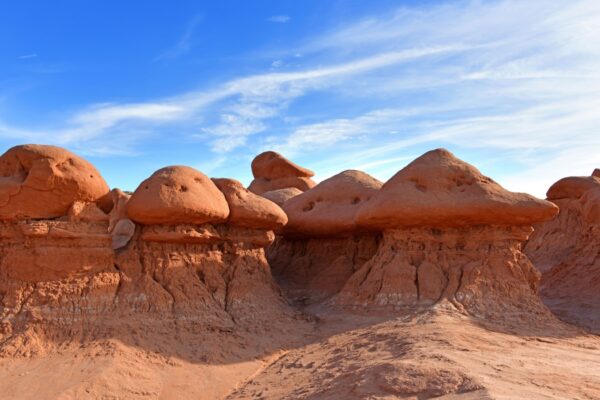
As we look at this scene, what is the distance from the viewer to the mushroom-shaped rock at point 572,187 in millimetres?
17250

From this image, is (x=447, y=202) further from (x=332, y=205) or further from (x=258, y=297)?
(x=258, y=297)

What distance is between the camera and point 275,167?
23.1 metres

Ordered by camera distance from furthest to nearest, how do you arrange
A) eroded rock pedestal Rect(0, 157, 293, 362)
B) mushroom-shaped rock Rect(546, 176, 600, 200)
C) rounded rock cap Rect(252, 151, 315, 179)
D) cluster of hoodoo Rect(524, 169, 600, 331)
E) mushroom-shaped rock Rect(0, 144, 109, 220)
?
1. rounded rock cap Rect(252, 151, 315, 179)
2. mushroom-shaped rock Rect(546, 176, 600, 200)
3. cluster of hoodoo Rect(524, 169, 600, 331)
4. mushroom-shaped rock Rect(0, 144, 109, 220)
5. eroded rock pedestal Rect(0, 157, 293, 362)

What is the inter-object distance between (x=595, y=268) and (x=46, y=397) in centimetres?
1315

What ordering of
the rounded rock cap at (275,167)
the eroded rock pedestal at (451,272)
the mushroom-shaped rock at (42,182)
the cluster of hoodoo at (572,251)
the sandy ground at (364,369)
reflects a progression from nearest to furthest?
1. the sandy ground at (364,369)
2. the mushroom-shaped rock at (42,182)
3. the eroded rock pedestal at (451,272)
4. the cluster of hoodoo at (572,251)
5. the rounded rock cap at (275,167)

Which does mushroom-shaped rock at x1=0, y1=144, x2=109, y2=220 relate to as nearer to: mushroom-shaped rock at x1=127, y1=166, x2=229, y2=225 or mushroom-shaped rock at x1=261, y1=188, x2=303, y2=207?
mushroom-shaped rock at x1=127, y1=166, x2=229, y2=225

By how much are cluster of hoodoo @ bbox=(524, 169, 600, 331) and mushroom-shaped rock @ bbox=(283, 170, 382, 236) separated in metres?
5.28

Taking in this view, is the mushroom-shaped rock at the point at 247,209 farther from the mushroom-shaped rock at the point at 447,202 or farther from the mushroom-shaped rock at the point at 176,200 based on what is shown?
the mushroom-shaped rock at the point at 447,202

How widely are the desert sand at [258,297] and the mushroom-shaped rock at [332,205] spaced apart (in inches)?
3.4

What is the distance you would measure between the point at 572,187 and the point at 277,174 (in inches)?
417

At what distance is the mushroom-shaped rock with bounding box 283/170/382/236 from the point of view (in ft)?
39.4

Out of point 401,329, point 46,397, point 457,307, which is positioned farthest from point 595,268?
point 46,397

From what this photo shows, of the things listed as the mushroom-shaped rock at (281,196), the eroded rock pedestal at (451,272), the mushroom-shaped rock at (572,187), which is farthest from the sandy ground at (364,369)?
the mushroom-shaped rock at (572,187)

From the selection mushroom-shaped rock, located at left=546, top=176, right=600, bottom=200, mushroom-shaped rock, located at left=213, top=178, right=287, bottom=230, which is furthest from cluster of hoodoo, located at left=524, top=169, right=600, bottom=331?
mushroom-shaped rock, located at left=213, top=178, right=287, bottom=230
